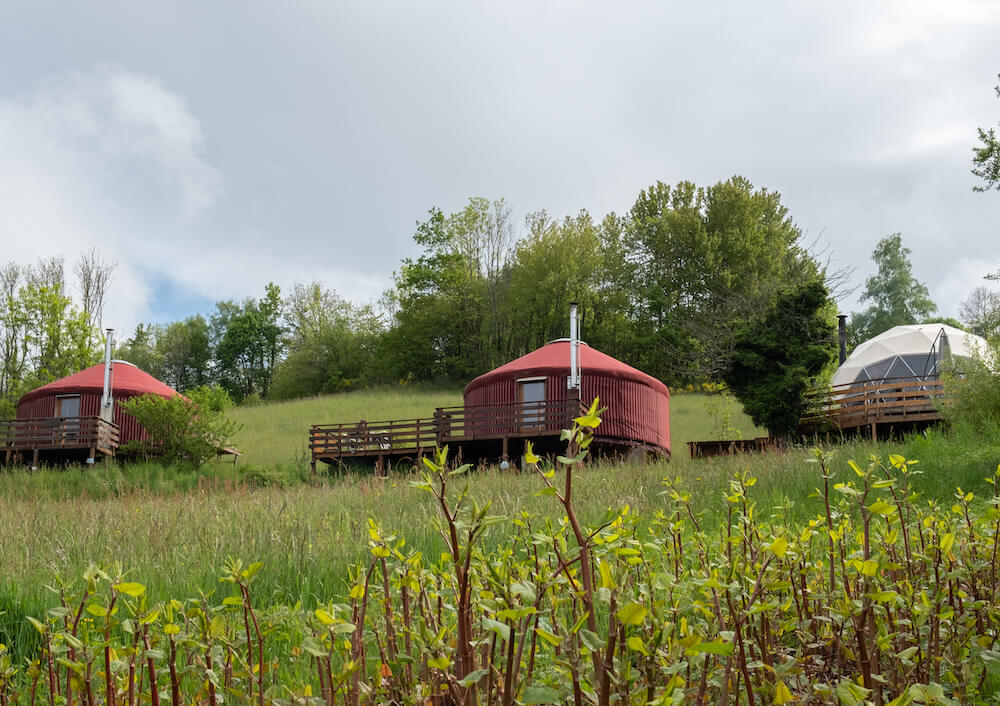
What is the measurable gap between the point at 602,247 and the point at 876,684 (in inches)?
1738

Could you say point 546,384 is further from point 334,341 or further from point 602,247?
point 334,341

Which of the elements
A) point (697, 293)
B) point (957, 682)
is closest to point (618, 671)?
point (957, 682)

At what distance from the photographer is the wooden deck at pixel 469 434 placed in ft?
65.7

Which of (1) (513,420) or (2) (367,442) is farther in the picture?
(2) (367,442)

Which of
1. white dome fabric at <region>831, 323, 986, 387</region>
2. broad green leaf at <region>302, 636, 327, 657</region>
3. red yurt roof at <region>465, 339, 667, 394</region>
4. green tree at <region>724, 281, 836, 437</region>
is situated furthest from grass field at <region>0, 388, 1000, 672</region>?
white dome fabric at <region>831, 323, 986, 387</region>

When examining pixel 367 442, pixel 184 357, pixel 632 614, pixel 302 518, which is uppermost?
pixel 184 357

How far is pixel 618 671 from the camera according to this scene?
4.21 ft

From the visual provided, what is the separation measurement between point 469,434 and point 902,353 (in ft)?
46.1

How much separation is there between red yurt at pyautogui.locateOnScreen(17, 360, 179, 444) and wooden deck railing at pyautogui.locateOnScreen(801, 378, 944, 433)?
19159 millimetres

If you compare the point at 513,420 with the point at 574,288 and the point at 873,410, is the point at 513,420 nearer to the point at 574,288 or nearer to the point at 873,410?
the point at 873,410

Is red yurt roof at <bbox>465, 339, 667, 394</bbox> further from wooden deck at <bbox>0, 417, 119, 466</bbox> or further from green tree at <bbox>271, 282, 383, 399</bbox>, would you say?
green tree at <bbox>271, 282, 383, 399</bbox>

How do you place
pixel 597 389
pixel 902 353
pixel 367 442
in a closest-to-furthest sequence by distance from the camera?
pixel 367 442 → pixel 597 389 → pixel 902 353

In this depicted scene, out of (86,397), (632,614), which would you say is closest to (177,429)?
(86,397)

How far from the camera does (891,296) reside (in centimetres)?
4569
